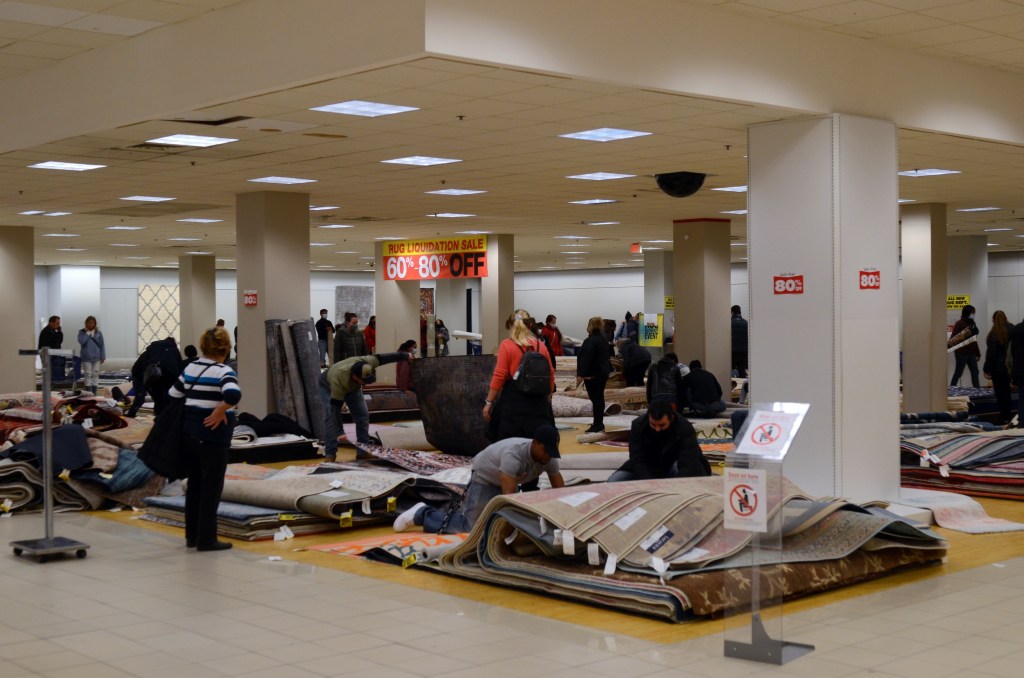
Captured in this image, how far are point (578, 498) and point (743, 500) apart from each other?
1818 millimetres

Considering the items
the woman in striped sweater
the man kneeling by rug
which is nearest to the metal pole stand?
the woman in striped sweater

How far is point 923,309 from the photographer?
19.4 metres

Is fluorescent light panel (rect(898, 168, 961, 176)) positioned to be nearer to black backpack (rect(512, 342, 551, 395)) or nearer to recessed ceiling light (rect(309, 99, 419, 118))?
black backpack (rect(512, 342, 551, 395))

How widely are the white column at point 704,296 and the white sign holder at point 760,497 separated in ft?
52.3

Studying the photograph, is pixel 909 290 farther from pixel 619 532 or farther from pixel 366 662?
pixel 366 662

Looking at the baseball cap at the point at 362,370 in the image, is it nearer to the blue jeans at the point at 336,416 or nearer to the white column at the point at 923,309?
the blue jeans at the point at 336,416

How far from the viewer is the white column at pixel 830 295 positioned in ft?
31.6

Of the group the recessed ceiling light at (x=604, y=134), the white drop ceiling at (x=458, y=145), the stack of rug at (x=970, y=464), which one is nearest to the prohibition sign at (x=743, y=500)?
the white drop ceiling at (x=458, y=145)

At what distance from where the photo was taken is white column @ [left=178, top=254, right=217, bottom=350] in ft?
105

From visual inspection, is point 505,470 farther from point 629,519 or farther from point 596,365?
point 596,365

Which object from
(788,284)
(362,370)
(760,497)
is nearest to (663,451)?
(788,284)

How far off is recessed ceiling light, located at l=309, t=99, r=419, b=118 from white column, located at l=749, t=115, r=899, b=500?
3074 millimetres

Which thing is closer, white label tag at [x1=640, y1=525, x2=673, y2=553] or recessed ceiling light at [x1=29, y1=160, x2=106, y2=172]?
white label tag at [x1=640, y1=525, x2=673, y2=553]

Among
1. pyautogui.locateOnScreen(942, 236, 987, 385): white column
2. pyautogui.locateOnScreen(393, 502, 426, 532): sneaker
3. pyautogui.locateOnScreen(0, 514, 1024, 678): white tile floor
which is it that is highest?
pyautogui.locateOnScreen(942, 236, 987, 385): white column
